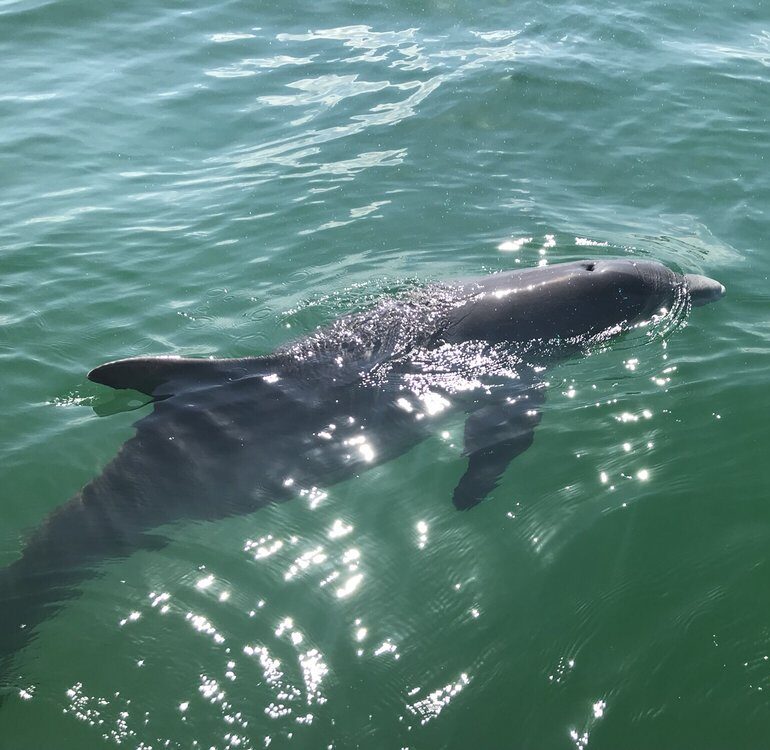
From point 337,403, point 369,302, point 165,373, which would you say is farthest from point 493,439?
point 165,373

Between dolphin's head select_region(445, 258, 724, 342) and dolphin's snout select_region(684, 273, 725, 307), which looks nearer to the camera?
dolphin's head select_region(445, 258, 724, 342)

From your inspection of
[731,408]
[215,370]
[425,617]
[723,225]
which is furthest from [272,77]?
[425,617]

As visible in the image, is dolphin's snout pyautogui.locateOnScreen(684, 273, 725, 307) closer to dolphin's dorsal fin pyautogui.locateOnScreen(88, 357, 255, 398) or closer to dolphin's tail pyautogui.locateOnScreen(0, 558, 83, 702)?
dolphin's dorsal fin pyautogui.locateOnScreen(88, 357, 255, 398)

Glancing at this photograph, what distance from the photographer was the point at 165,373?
9.12 metres

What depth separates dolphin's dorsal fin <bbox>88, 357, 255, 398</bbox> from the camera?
8742mm

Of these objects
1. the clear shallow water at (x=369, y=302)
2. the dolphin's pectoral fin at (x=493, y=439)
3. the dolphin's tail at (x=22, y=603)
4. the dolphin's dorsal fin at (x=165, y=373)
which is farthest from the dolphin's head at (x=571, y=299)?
the dolphin's tail at (x=22, y=603)

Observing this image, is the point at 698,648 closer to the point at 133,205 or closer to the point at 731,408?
the point at 731,408

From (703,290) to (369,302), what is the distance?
416 centimetres

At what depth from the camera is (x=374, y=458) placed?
30.5 ft

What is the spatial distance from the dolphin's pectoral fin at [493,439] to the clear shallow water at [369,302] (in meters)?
0.16

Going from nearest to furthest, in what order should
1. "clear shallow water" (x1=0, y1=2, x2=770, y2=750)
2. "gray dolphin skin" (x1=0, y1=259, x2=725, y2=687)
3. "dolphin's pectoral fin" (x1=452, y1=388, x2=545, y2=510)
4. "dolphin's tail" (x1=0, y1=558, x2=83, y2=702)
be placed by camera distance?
"clear shallow water" (x1=0, y1=2, x2=770, y2=750) → "dolphin's tail" (x1=0, y1=558, x2=83, y2=702) → "gray dolphin skin" (x1=0, y1=259, x2=725, y2=687) → "dolphin's pectoral fin" (x1=452, y1=388, x2=545, y2=510)

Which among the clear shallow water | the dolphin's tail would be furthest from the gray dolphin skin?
the clear shallow water

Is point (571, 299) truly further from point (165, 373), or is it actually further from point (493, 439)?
point (165, 373)

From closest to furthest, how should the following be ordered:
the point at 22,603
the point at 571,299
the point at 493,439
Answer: the point at 22,603
the point at 493,439
the point at 571,299
